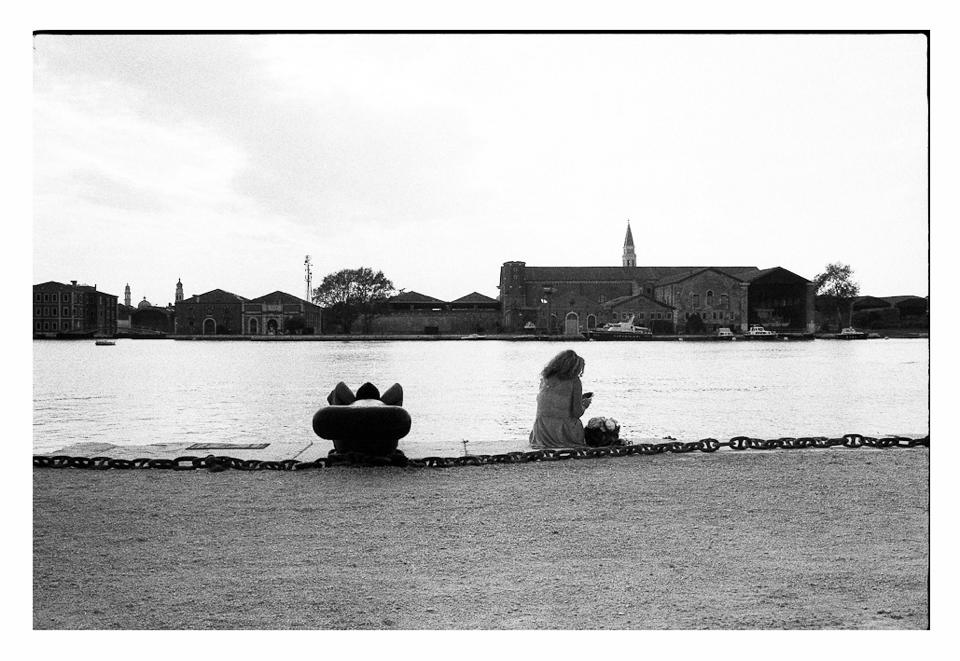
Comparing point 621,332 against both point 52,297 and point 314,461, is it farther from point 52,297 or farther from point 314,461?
point 314,461

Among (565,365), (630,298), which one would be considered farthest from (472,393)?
(630,298)

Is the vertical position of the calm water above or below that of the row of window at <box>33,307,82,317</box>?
below

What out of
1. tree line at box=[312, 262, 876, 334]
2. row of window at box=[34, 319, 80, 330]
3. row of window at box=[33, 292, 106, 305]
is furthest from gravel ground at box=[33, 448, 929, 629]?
tree line at box=[312, 262, 876, 334]

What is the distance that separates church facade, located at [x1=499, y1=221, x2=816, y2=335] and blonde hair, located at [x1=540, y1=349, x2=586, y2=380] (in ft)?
75.8

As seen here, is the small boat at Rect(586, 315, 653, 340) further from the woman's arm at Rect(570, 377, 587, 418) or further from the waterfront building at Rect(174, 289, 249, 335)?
the woman's arm at Rect(570, 377, 587, 418)

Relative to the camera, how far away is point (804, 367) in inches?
1565

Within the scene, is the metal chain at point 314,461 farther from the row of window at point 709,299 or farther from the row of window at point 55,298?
the row of window at point 709,299

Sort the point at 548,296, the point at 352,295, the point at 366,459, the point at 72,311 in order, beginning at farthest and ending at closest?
the point at 548,296 → the point at 352,295 → the point at 72,311 → the point at 366,459

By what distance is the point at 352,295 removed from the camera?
33.4m

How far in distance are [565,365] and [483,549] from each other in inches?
145

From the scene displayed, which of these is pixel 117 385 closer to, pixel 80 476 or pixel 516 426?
pixel 516 426

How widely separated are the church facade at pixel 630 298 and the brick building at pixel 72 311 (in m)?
21.9

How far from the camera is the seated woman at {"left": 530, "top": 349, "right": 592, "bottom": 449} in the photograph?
28.4 feet

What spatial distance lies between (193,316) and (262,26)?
3371 cm
